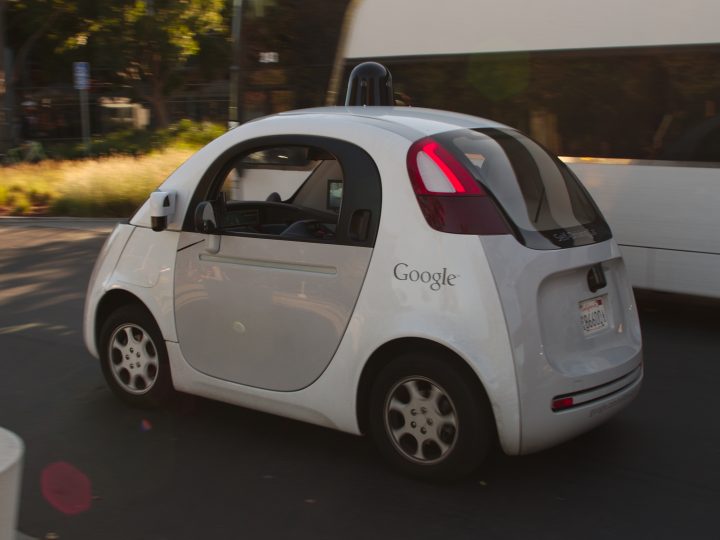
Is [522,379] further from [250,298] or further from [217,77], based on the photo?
[217,77]

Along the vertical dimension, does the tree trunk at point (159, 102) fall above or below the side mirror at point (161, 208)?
below

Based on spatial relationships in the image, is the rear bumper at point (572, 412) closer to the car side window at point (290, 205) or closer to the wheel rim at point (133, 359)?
the car side window at point (290, 205)

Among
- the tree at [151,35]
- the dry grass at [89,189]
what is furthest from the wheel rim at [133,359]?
the tree at [151,35]

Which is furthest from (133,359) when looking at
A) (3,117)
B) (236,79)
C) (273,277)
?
(3,117)

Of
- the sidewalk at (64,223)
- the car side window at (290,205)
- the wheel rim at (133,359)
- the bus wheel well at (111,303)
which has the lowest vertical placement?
the sidewalk at (64,223)

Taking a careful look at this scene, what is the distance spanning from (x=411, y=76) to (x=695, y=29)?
9.25 ft

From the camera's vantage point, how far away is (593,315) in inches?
175

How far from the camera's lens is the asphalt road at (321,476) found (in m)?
3.95

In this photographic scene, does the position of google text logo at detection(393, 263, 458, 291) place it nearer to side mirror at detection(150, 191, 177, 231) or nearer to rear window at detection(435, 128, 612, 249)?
rear window at detection(435, 128, 612, 249)

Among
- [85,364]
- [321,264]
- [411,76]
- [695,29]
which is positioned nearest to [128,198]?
[411,76]

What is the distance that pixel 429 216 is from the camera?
4164 mm

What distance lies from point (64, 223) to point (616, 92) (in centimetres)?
1037

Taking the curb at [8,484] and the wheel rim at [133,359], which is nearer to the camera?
the curb at [8,484]

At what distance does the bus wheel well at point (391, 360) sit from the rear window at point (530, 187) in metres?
0.62
